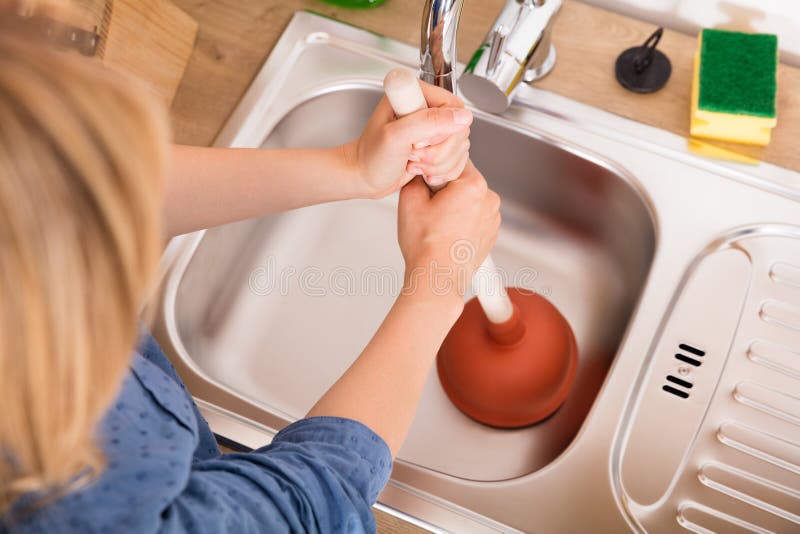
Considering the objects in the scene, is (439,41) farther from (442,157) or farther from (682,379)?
(682,379)

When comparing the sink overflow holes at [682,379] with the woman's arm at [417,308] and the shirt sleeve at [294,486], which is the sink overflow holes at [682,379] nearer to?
the woman's arm at [417,308]

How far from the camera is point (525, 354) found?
2.74ft

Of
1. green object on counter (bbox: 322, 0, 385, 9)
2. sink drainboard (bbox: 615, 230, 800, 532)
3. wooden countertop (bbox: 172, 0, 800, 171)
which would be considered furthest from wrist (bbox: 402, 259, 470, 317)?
green object on counter (bbox: 322, 0, 385, 9)

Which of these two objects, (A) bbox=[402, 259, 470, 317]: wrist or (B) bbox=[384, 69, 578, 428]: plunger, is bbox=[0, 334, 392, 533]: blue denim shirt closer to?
(A) bbox=[402, 259, 470, 317]: wrist

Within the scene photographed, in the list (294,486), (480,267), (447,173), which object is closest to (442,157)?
(447,173)

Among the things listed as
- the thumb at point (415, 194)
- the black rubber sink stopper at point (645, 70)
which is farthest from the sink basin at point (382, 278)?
the thumb at point (415, 194)

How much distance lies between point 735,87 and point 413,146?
401mm

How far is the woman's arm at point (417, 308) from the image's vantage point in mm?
584

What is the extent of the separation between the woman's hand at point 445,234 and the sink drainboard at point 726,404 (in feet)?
0.76

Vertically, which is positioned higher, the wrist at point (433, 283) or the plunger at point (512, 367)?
the wrist at point (433, 283)

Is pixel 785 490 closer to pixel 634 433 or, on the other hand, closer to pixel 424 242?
pixel 634 433

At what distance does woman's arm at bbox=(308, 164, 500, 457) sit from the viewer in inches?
23.0

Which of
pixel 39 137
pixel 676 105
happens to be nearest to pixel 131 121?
pixel 39 137

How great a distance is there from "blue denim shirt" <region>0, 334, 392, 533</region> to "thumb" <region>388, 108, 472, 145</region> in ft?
0.78
